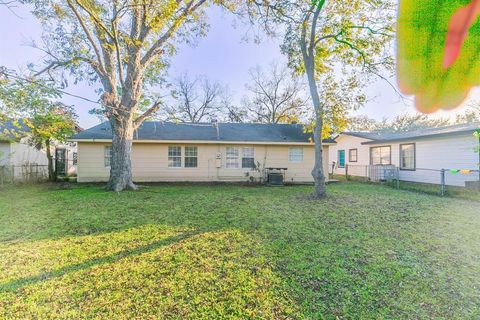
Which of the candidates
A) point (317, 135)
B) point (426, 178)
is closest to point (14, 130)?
point (317, 135)

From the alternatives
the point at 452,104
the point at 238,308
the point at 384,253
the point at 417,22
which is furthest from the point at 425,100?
the point at 384,253

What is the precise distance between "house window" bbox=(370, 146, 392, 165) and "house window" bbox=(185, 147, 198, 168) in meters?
11.0

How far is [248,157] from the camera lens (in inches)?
517

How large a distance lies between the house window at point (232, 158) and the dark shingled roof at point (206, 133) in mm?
658

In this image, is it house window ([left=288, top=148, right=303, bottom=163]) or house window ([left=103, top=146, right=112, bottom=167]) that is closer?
house window ([left=103, top=146, right=112, bottom=167])

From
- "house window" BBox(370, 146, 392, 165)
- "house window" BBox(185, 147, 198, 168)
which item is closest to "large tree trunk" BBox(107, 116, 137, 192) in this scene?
"house window" BBox(185, 147, 198, 168)

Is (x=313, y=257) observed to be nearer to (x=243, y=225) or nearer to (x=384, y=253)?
(x=384, y=253)

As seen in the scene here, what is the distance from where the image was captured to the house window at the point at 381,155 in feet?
45.3

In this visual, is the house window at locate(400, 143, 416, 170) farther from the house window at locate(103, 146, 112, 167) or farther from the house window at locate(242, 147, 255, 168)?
the house window at locate(103, 146, 112, 167)

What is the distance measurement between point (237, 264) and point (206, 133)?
1063 centimetres

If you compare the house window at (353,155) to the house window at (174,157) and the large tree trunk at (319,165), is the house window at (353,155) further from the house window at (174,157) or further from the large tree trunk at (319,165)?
the house window at (174,157)

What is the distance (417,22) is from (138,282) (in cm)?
337

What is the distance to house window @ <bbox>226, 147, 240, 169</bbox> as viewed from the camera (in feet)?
42.8

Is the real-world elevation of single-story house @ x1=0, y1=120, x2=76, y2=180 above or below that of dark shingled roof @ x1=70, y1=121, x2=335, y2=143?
below
